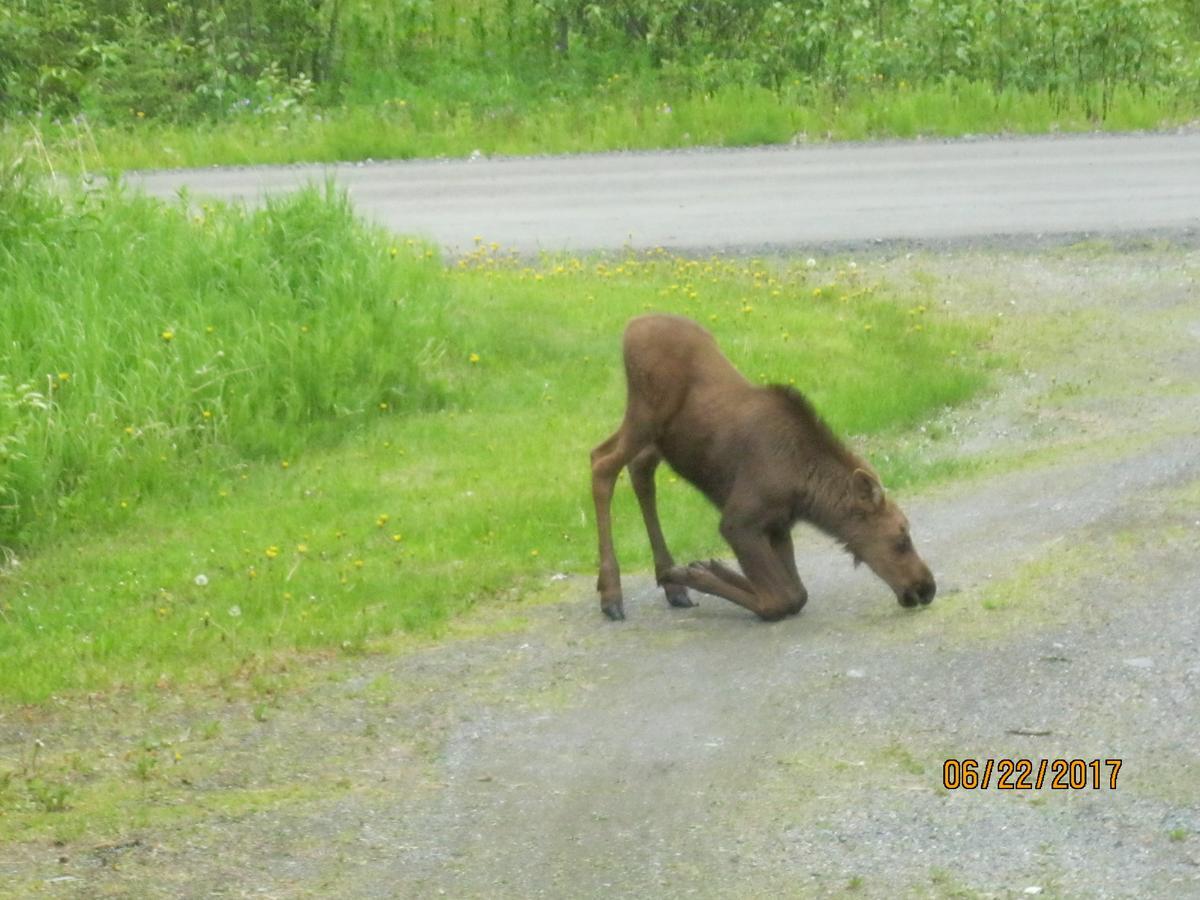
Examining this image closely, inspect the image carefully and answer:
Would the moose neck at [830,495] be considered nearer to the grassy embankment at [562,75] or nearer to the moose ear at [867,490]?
the moose ear at [867,490]

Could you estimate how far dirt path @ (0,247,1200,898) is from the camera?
16.5 ft

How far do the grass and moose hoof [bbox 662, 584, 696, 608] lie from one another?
39.0 ft

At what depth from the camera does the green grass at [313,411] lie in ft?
25.8

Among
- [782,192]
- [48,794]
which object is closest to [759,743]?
[48,794]

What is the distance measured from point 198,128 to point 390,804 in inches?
623

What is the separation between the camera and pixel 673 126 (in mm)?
19594

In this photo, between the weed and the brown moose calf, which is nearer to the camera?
the weed

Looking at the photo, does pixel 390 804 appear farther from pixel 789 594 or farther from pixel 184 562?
pixel 184 562

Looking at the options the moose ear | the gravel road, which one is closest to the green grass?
the gravel road

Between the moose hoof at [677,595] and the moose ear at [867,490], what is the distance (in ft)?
2.83

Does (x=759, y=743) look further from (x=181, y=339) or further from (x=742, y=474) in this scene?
(x=181, y=339)
